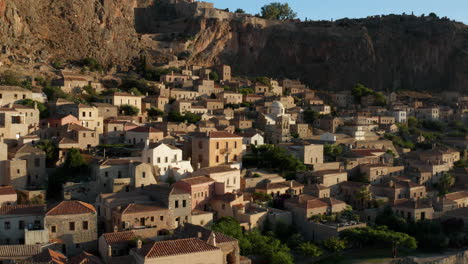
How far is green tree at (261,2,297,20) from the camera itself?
296ft

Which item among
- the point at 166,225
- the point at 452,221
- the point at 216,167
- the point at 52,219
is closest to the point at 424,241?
the point at 452,221

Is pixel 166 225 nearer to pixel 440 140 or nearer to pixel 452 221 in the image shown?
pixel 452 221

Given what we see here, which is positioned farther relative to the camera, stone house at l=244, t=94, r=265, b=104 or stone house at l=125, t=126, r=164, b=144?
stone house at l=244, t=94, r=265, b=104

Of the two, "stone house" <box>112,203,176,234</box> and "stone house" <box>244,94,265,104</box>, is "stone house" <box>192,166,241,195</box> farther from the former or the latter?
"stone house" <box>244,94,265,104</box>


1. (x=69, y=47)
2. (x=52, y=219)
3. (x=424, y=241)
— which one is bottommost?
(x=424, y=241)

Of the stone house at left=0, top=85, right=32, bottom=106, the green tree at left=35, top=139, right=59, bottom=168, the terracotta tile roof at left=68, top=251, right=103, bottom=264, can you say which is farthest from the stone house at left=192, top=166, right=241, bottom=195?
the stone house at left=0, top=85, right=32, bottom=106

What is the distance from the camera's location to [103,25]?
5962cm

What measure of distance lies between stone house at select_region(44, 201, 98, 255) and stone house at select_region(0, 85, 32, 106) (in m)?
16.4

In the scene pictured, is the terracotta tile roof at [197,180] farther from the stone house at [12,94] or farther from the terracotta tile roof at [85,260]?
the stone house at [12,94]

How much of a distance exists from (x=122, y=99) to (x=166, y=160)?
44.4ft

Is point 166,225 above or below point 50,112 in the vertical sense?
below

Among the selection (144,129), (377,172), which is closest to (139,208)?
(144,129)

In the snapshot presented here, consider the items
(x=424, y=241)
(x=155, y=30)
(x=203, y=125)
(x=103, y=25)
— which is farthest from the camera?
(x=155, y=30)

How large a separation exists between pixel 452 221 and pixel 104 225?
1867cm
